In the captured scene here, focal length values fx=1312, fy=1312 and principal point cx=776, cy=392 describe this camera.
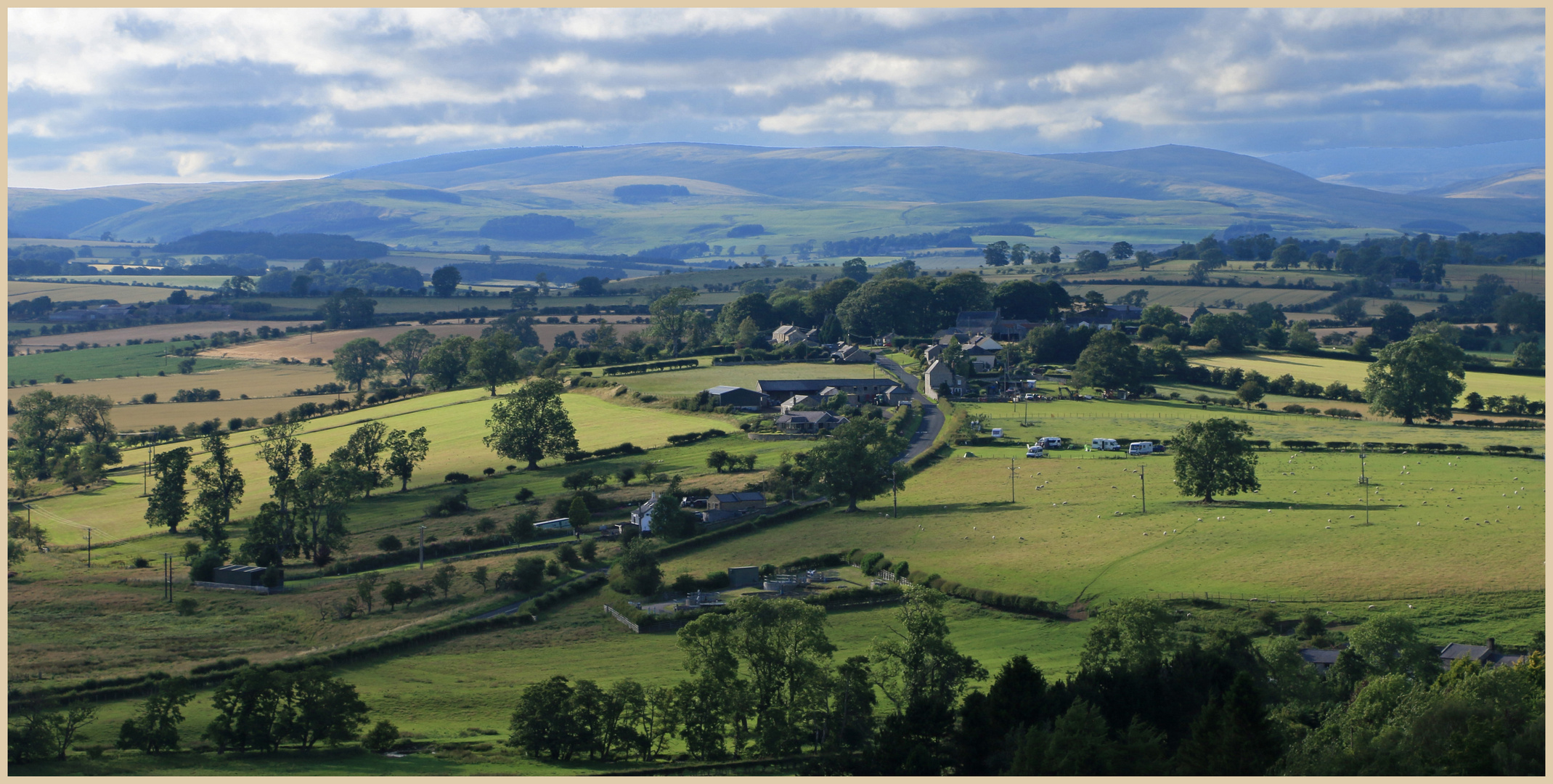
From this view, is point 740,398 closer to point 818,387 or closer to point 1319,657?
point 818,387

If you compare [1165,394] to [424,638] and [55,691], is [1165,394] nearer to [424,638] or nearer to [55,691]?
[424,638]

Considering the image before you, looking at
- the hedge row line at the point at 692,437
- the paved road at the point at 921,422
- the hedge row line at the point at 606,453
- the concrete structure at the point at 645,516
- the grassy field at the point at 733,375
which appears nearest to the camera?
the concrete structure at the point at 645,516

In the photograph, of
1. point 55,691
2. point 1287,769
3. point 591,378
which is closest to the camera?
point 1287,769

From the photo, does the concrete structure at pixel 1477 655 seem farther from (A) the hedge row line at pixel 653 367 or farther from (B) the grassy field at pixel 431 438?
(A) the hedge row line at pixel 653 367

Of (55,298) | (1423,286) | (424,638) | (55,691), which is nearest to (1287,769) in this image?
(424,638)

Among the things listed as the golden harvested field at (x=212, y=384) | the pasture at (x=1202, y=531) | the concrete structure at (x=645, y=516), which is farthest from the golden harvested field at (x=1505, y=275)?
the golden harvested field at (x=212, y=384)

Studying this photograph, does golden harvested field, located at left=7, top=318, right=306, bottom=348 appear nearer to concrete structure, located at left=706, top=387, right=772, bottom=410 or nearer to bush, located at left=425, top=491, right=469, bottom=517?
concrete structure, located at left=706, top=387, right=772, bottom=410

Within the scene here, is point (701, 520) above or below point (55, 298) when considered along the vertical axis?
below

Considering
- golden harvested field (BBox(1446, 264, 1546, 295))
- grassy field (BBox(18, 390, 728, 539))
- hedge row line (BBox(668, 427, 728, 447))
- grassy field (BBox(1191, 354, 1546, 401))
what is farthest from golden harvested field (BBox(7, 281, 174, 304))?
golden harvested field (BBox(1446, 264, 1546, 295))
